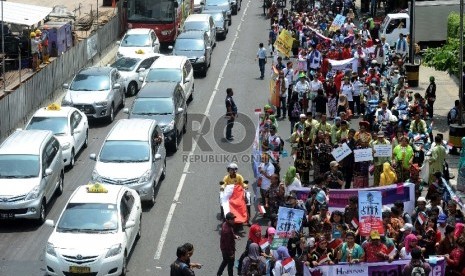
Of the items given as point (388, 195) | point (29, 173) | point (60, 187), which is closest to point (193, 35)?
point (60, 187)

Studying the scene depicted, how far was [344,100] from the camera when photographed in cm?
3127

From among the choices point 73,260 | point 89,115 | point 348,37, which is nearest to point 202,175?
point 89,115

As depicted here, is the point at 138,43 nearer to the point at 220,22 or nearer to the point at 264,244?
the point at 220,22

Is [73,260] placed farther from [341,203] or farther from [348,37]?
[348,37]

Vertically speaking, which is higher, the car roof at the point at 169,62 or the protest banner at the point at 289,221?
the car roof at the point at 169,62

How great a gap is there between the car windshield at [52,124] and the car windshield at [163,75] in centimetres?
666

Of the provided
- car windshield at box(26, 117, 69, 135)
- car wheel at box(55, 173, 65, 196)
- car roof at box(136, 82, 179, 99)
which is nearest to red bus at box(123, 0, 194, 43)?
car roof at box(136, 82, 179, 99)

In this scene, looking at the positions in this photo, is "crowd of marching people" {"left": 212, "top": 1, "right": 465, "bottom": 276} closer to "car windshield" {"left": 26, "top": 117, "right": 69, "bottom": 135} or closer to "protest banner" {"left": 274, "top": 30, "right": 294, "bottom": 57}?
"protest banner" {"left": 274, "top": 30, "right": 294, "bottom": 57}

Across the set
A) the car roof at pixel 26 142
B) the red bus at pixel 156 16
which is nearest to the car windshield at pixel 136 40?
the red bus at pixel 156 16

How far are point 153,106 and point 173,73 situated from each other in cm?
526

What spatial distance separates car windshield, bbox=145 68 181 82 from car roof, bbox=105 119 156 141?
25.7ft

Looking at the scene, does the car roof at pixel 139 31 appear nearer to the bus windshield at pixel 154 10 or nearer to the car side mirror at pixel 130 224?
the bus windshield at pixel 154 10

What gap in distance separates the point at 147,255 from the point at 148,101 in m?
9.75

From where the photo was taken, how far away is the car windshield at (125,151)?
87.4ft
